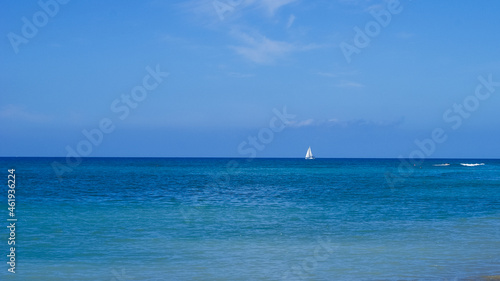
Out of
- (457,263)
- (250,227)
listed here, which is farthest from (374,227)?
(457,263)

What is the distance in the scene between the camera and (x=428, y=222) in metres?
26.3

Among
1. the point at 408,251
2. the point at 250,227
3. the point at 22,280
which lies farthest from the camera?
the point at 250,227

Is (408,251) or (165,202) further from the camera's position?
(165,202)

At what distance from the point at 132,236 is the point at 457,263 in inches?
477

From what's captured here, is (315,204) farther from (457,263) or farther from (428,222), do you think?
(457,263)

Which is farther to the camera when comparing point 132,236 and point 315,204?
point 315,204

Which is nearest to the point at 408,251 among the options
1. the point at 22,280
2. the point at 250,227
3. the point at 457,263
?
the point at 457,263

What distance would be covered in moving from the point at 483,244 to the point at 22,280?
15.3m

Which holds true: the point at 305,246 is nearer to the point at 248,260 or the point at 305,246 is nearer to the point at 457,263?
the point at 248,260

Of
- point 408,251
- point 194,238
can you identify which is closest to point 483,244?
point 408,251

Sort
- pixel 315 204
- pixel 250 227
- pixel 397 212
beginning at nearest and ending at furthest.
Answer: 1. pixel 250 227
2. pixel 397 212
3. pixel 315 204

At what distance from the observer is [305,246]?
1917 centimetres

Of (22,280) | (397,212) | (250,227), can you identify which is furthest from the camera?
(397,212)

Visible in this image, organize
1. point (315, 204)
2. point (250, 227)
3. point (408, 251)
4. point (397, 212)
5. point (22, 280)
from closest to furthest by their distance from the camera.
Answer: point (22, 280), point (408, 251), point (250, 227), point (397, 212), point (315, 204)
